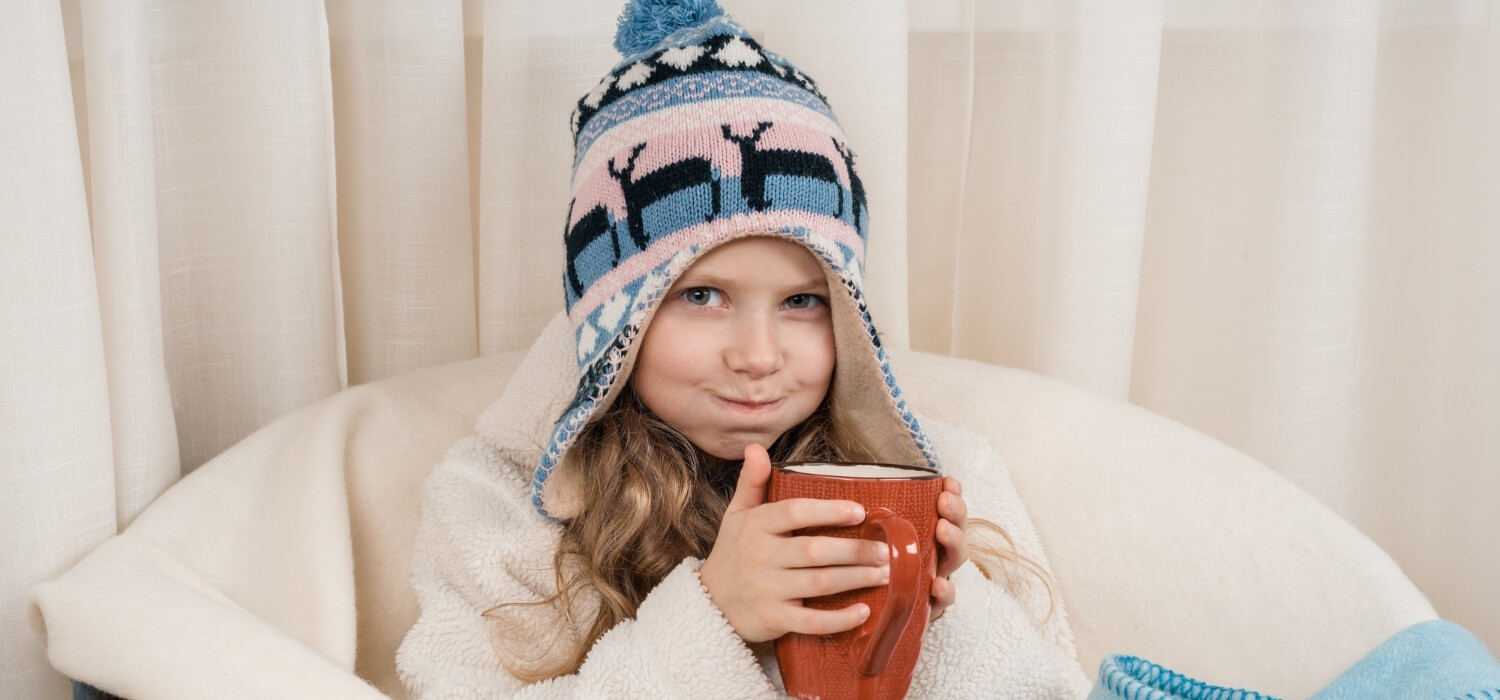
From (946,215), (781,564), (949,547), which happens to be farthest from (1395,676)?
(946,215)

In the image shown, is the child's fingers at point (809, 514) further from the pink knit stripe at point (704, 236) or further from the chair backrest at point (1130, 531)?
the chair backrest at point (1130, 531)

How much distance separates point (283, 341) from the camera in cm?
115

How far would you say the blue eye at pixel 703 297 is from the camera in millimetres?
923

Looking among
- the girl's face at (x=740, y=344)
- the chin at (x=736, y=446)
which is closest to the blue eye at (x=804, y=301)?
the girl's face at (x=740, y=344)

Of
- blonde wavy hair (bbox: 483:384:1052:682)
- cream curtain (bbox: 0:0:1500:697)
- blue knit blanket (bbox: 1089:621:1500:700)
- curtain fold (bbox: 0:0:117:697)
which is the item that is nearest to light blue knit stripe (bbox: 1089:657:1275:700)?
blue knit blanket (bbox: 1089:621:1500:700)

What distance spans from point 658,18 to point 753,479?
41cm

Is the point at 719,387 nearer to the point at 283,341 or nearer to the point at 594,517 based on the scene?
the point at 594,517

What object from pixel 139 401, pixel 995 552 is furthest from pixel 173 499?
pixel 995 552

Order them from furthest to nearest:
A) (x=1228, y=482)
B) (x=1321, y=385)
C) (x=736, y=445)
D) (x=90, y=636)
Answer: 1. (x=1321, y=385)
2. (x=1228, y=482)
3. (x=736, y=445)
4. (x=90, y=636)

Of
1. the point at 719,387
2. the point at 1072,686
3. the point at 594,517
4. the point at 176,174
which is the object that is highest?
the point at 176,174

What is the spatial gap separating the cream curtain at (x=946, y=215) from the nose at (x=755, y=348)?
40 centimetres

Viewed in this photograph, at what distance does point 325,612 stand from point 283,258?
0.34 metres

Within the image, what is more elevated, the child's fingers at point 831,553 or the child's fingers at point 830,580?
the child's fingers at point 831,553

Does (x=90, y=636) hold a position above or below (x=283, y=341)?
below
